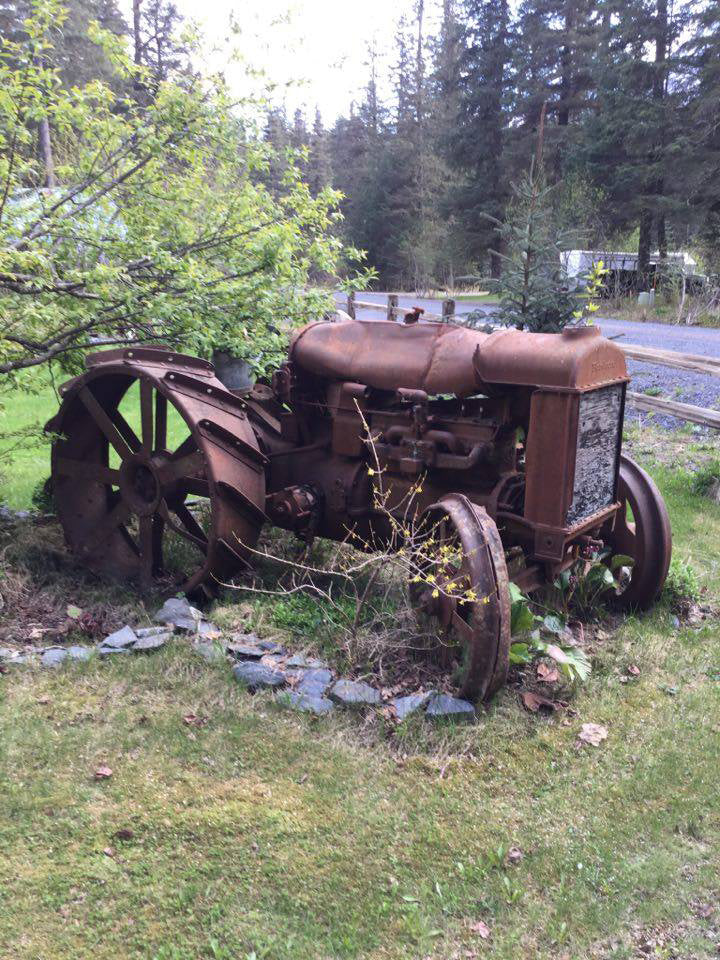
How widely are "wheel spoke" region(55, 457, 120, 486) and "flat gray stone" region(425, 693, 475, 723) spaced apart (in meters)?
2.59

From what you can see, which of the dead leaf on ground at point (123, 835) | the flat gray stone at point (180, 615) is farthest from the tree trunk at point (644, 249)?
the dead leaf on ground at point (123, 835)

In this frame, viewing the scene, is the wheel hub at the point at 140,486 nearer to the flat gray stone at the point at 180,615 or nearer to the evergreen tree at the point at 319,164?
the flat gray stone at the point at 180,615

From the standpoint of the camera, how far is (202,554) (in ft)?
17.4

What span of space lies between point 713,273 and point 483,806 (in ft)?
76.5

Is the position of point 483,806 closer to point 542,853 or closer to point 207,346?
point 542,853

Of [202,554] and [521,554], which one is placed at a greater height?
[521,554]

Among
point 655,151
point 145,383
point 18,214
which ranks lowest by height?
point 145,383

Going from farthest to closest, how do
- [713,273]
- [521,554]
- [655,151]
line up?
[655,151], [713,273], [521,554]

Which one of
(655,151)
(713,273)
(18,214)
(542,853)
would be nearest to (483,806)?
(542,853)

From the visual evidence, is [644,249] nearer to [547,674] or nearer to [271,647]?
[547,674]

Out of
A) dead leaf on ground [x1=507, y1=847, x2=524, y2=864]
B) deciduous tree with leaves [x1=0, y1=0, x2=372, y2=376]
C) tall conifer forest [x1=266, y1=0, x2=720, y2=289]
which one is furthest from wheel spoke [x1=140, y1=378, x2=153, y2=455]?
tall conifer forest [x1=266, y1=0, x2=720, y2=289]

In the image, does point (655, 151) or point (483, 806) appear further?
point (655, 151)

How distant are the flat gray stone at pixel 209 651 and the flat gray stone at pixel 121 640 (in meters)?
0.34

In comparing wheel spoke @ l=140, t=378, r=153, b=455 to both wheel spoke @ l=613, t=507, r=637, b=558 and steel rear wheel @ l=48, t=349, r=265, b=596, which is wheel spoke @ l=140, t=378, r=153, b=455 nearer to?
steel rear wheel @ l=48, t=349, r=265, b=596
